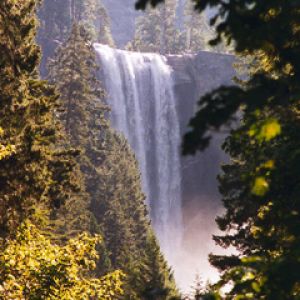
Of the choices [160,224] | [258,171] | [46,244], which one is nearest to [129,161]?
[160,224]

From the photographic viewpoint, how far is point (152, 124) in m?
70.9

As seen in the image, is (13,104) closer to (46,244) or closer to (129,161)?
(46,244)

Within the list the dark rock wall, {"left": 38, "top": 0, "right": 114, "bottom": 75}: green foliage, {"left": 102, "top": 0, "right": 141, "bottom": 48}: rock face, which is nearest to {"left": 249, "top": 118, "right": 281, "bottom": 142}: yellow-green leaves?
the dark rock wall

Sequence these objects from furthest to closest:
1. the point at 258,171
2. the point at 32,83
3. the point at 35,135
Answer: the point at 32,83 < the point at 35,135 < the point at 258,171

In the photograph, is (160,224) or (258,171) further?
(160,224)

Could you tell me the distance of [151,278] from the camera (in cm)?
2538

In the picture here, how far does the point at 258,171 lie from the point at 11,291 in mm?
6172

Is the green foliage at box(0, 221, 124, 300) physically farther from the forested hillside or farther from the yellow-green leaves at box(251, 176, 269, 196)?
the yellow-green leaves at box(251, 176, 269, 196)

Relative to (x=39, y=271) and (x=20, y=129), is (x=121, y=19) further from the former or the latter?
(x=39, y=271)

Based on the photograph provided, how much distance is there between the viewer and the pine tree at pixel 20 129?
12.6 m

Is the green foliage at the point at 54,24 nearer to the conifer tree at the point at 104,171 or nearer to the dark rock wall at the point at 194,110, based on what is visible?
the dark rock wall at the point at 194,110

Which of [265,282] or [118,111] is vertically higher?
[118,111]

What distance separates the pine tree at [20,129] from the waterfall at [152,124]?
2062 inches

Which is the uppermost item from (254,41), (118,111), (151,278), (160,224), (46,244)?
→ (118,111)
